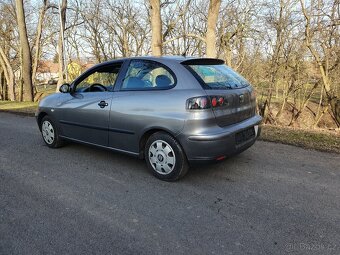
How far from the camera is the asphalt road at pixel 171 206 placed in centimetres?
245

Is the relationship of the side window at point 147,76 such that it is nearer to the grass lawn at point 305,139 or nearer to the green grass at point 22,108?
the grass lawn at point 305,139

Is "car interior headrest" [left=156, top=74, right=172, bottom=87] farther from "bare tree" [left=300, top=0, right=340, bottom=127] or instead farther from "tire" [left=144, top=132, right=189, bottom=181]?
"bare tree" [left=300, top=0, right=340, bottom=127]

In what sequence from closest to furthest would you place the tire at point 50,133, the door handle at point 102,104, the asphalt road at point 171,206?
1. the asphalt road at point 171,206
2. the door handle at point 102,104
3. the tire at point 50,133

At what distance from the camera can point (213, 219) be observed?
2811 millimetres

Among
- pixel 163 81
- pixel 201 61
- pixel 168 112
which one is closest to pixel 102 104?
pixel 163 81

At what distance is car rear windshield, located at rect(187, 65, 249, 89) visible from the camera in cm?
354

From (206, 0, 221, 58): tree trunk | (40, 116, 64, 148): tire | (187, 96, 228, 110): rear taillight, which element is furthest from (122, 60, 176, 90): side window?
(206, 0, 221, 58): tree trunk

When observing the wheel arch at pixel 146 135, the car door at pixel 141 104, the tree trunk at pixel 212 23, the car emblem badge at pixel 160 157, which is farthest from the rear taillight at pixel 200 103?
the tree trunk at pixel 212 23

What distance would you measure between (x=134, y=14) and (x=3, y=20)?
10.8 metres

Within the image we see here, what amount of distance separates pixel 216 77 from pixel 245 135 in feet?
2.86

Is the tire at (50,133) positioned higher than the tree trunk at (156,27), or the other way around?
the tree trunk at (156,27)

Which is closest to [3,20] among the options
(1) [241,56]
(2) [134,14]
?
(2) [134,14]

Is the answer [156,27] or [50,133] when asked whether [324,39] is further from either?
[50,133]

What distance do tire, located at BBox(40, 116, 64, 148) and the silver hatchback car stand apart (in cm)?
81
